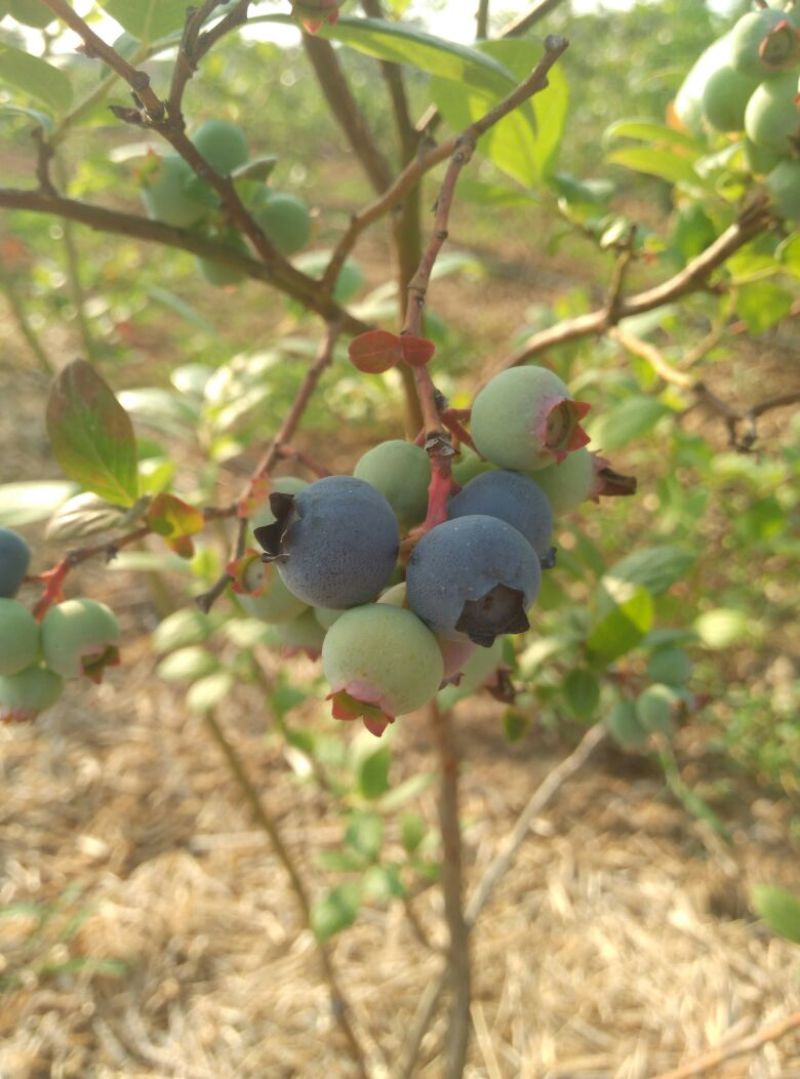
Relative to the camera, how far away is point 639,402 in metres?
1.34

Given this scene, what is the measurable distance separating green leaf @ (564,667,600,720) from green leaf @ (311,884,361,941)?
0.68 meters

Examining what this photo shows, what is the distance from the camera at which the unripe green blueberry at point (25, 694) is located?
75 cm

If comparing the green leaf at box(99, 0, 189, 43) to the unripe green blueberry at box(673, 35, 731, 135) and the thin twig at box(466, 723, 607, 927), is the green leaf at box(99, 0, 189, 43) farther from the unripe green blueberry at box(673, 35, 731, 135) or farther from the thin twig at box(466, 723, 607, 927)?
the thin twig at box(466, 723, 607, 927)

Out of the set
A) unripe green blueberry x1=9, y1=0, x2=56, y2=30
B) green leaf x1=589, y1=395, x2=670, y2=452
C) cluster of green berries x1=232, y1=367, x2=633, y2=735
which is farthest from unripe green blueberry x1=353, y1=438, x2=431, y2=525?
green leaf x1=589, y1=395, x2=670, y2=452

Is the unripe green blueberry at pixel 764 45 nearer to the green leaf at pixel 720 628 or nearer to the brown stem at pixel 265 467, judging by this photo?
the brown stem at pixel 265 467

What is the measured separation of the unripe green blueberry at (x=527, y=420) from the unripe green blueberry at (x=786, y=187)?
1.49ft

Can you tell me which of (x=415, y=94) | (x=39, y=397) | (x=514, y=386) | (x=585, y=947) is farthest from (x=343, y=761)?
(x=415, y=94)

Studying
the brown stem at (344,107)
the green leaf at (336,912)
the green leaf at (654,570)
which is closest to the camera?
the brown stem at (344,107)

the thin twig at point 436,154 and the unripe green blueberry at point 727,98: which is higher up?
the unripe green blueberry at point 727,98

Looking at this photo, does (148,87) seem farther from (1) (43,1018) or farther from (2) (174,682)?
(2) (174,682)

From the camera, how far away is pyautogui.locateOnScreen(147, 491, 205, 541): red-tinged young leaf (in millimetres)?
767

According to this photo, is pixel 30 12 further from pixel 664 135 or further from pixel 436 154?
pixel 664 135

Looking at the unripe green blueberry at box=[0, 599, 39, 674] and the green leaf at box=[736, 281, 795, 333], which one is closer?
the unripe green blueberry at box=[0, 599, 39, 674]

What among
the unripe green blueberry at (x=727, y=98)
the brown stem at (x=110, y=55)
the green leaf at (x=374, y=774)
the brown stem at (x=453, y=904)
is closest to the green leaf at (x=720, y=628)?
the brown stem at (x=453, y=904)
